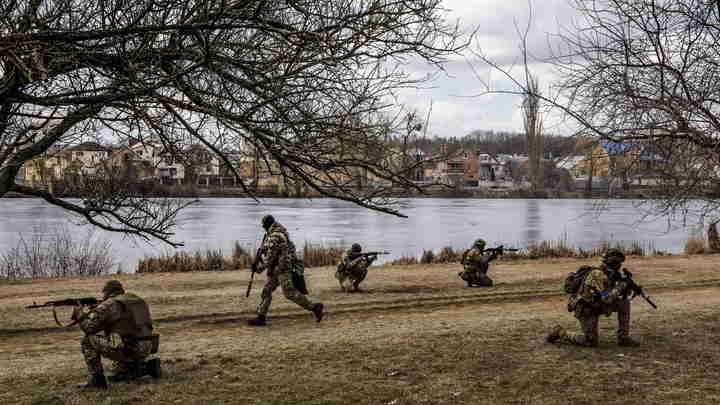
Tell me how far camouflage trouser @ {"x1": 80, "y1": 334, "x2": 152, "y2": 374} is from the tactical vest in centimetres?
11

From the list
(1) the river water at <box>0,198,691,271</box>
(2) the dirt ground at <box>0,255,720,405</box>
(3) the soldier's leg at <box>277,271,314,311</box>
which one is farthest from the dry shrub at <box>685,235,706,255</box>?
(3) the soldier's leg at <box>277,271,314,311</box>

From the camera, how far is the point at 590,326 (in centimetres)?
892

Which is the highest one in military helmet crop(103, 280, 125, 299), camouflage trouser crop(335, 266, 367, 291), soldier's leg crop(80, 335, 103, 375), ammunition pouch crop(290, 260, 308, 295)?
military helmet crop(103, 280, 125, 299)

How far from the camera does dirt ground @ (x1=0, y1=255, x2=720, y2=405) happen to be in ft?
23.2

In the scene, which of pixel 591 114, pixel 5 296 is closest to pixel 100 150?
pixel 5 296

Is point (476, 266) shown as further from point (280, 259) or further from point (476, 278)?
point (280, 259)

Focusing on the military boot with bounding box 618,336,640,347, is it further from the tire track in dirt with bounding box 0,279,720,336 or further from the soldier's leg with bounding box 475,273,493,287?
the soldier's leg with bounding box 475,273,493,287

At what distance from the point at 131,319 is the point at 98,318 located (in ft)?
1.07

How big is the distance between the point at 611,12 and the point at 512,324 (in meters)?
4.62

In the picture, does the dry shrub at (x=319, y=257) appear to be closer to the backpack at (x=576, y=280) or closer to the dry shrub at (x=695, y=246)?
the dry shrub at (x=695, y=246)

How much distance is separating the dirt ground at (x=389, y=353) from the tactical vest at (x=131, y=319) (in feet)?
1.85

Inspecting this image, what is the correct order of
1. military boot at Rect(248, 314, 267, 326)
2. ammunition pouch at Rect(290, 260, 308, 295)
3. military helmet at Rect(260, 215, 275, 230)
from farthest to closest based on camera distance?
military boot at Rect(248, 314, 267, 326) < military helmet at Rect(260, 215, 275, 230) < ammunition pouch at Rect(290, 260, 308, 295)

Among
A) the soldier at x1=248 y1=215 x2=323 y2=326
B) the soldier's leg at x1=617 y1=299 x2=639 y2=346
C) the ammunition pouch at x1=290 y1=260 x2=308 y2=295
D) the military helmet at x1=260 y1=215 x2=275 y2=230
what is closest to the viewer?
the soldier's leg at x1=617 y1=299 x2=639 y2=346

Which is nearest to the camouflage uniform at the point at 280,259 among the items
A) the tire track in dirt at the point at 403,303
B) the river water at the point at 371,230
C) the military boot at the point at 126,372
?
the tire track in dirt at the point at 403,303
